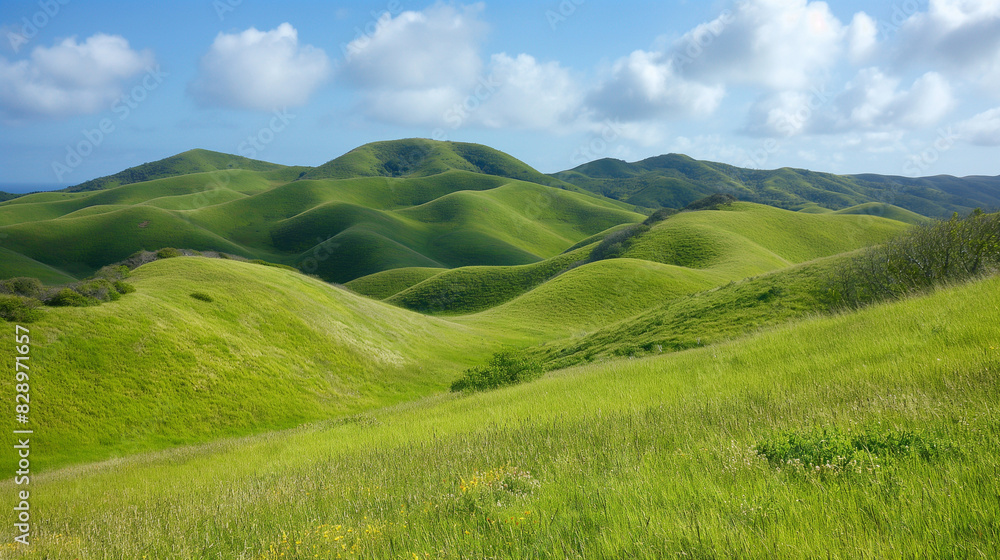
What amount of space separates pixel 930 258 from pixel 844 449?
21.2 metres

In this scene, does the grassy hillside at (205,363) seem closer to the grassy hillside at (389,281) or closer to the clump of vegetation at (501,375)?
the clump of vegetation at (501,375)

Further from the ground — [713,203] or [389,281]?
[713,203]

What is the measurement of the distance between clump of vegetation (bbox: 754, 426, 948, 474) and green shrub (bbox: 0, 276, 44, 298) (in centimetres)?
3871

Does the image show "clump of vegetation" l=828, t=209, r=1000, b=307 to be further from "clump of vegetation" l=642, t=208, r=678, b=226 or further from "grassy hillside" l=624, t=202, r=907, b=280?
"clump of vegetation" l=642, t=208, r=678, b=226

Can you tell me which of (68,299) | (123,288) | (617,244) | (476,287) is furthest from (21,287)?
(617,244)

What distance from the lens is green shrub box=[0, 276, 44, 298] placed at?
28.7 m

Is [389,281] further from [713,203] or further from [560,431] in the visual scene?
[560,431]

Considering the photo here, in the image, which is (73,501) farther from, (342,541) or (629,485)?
(629,485)

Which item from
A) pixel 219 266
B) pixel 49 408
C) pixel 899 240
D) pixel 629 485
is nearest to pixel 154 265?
pixel 219 266

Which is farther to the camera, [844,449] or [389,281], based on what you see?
[389,281]

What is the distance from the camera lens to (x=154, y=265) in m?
43.1

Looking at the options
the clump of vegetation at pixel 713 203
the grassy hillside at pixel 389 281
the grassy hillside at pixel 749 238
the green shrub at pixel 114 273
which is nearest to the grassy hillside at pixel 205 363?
the green shrub at pixel 114 273

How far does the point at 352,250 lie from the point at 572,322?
351ft

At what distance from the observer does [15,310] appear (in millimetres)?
25969
